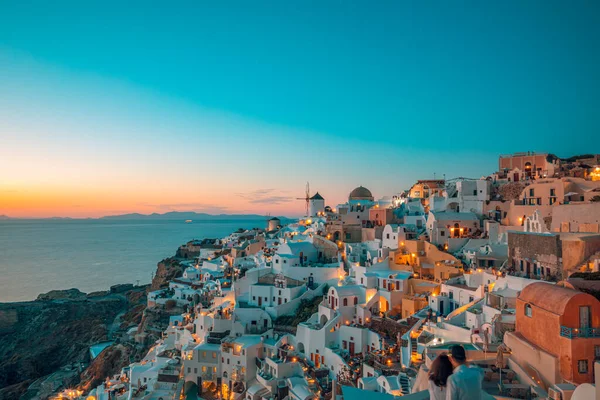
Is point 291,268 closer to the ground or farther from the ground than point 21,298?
farther from the ground

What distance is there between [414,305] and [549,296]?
11.8 meters

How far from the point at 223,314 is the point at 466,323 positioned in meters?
16.3

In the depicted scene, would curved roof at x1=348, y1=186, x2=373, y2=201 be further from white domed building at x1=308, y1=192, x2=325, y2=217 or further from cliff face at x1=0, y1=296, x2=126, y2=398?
cliff face at x1=0, y1=296, x2=126, y2=398

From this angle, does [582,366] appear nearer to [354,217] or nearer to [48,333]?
[354,217]

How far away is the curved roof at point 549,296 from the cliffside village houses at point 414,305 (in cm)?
5

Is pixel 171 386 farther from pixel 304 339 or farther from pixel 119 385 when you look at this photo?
pixel 304 339

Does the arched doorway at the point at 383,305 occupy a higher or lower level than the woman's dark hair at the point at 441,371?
lower

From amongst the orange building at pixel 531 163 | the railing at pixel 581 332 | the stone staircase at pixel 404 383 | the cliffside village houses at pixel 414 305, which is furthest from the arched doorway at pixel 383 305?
the orange building at pixel 531 163

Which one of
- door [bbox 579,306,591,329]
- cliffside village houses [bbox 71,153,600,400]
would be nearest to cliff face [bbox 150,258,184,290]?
cliffside village houses [bbox 71,153,600,400]

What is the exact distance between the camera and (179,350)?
29.5m

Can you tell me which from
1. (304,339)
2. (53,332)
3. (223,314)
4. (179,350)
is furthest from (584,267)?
(53,332)

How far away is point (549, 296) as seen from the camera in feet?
41.6

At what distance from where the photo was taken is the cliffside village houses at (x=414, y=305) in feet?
40.7

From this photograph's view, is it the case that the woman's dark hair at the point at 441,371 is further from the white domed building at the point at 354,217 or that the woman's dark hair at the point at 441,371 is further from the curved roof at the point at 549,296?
the white domed building at the point at 354,217
